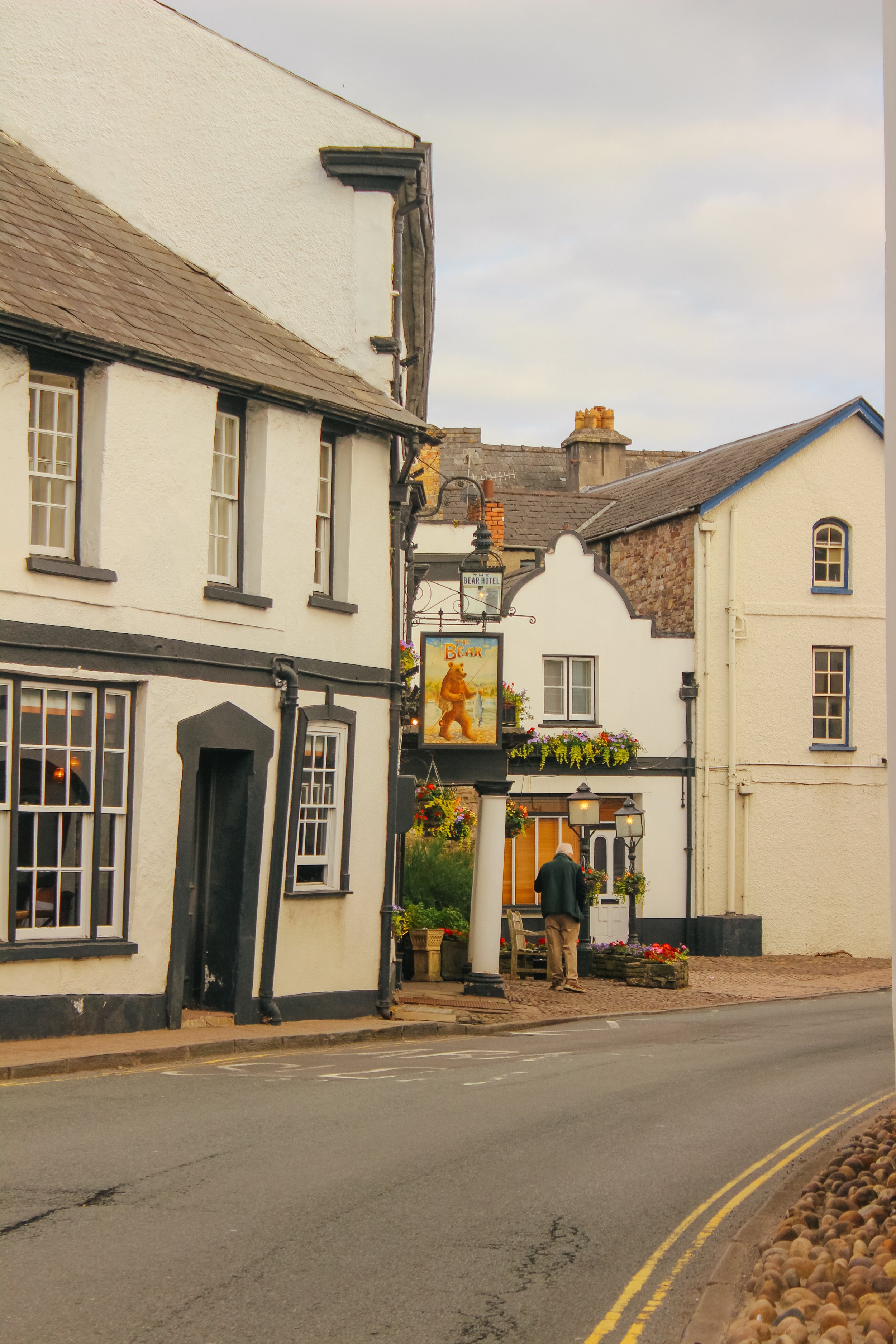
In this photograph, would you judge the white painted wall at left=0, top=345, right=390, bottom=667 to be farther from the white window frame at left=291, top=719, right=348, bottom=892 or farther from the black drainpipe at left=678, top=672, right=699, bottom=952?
the black drainpipe at left=678, top=672, right=699, bottom=952

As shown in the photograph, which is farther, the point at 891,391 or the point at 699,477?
the point at 699,477

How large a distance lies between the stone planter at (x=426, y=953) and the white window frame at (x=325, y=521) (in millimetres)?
6475

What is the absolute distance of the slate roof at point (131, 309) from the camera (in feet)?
44.8

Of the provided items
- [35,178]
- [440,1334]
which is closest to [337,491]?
[35,178]

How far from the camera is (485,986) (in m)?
18.7

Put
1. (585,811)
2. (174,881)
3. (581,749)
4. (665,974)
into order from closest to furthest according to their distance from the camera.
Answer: (174,881) < (665,974) < (585,811) < (581,749)

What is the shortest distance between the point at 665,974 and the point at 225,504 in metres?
10.9

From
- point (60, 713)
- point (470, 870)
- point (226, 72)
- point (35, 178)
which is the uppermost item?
point (226, 72)

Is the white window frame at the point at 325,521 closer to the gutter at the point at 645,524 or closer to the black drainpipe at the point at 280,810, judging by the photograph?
the black drainpipe at the point at 280,810

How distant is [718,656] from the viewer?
29141mm

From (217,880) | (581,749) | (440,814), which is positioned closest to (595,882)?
(581,749)

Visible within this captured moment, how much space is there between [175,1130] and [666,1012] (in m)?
11.4

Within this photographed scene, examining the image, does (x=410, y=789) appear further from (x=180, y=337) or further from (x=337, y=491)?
(x=180, y=337)

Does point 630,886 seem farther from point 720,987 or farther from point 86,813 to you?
point 86,813
